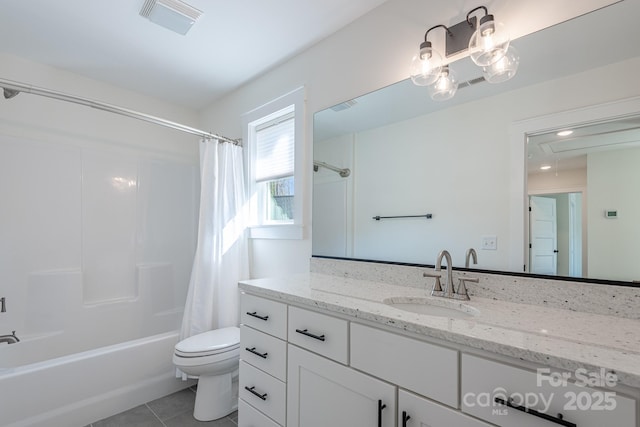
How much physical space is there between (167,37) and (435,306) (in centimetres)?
220

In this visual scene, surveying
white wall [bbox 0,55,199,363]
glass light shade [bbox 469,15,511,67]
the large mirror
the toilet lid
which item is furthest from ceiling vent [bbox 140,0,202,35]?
the toilet lid

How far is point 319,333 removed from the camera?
117cm

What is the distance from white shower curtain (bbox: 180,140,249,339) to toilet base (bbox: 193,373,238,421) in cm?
38

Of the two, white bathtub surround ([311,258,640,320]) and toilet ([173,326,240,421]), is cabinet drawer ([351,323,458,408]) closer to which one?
white bathtub surround ([311,258,640,320])

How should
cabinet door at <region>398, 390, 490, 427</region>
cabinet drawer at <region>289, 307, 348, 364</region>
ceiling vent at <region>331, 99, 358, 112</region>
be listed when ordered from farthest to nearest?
ceiling vent at <region>331, 99, 358, 112</region> < cabinet drawer at <region>289, 307, 348, 364</region> < cabinet door at <region>398, 390, 490, 427</region>

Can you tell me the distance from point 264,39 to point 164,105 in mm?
1521

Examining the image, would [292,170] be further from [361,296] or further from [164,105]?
[164,105]

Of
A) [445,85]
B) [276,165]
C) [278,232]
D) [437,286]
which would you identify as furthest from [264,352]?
[445,85]

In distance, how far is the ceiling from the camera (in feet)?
5.54

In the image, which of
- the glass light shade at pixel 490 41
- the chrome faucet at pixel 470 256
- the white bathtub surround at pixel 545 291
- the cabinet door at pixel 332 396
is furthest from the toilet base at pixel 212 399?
the glass light shade at pixel 490 41

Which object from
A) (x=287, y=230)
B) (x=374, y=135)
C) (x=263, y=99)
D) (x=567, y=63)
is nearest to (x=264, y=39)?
(x=263, y=99)

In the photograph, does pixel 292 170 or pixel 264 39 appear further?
pixel 292 170

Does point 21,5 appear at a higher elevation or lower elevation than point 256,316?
higher

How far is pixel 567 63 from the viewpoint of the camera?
1.12 meters
